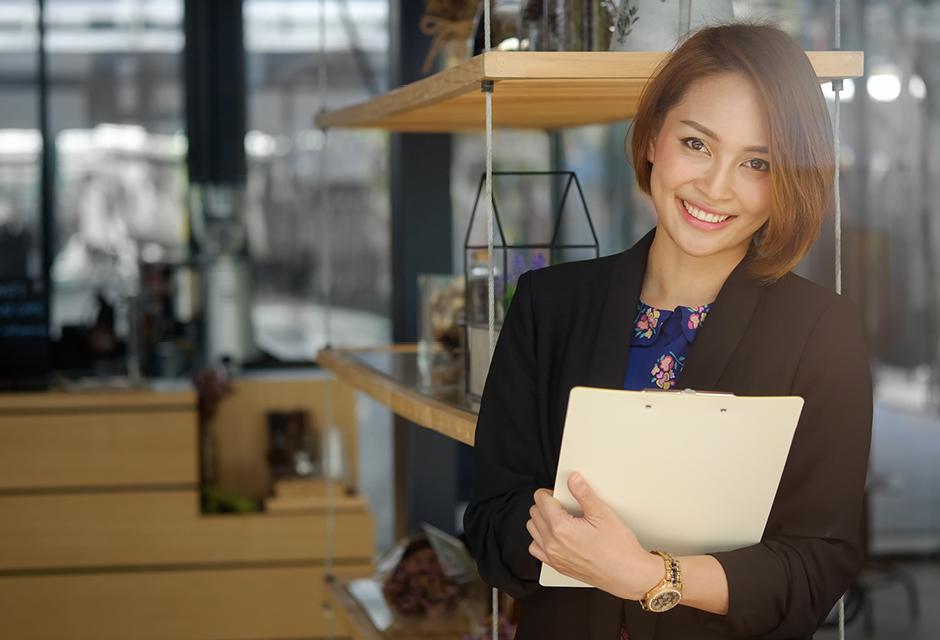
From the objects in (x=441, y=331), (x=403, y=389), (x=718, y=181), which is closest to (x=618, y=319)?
(x=718, y=181)

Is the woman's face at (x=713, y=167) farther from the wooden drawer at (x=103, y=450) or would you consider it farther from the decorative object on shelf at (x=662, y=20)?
the wooden drawer at (x=103, y=450)

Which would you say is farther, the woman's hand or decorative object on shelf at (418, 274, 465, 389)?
decorative object on shelf at (418, 274, 465, 389)

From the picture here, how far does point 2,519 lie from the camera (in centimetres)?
454

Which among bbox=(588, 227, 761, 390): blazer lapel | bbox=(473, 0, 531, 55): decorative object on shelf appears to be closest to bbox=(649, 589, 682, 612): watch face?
bbox=(588, 227, 761, 390): blazer lapel

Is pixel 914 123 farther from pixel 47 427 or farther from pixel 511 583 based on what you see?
pixel 511 583

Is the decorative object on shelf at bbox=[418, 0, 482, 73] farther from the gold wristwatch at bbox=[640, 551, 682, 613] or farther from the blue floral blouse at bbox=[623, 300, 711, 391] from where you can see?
the gold wristwatch at bbox=[640, 551, 682, 613]

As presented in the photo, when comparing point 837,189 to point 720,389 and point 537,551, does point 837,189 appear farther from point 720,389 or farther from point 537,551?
point 537,551

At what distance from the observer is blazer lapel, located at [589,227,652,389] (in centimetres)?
150

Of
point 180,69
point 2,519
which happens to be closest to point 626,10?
point 2,519

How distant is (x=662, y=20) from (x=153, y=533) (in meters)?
3.23

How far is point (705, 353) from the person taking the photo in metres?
1.46

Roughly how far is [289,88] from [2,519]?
2.12 meters

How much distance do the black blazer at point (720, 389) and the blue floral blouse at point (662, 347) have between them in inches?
1.5

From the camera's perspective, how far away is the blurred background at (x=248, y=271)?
4551mm
